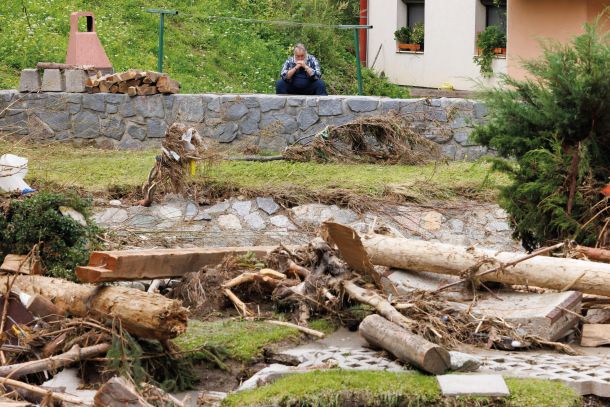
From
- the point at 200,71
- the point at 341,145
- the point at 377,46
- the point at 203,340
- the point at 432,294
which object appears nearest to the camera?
the point at 203,340

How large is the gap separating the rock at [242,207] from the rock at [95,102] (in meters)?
4.22

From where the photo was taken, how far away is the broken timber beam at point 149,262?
26.8ft

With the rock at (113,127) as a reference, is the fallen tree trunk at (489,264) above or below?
below

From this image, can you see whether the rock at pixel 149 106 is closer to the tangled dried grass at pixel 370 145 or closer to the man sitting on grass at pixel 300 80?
the man sitting on grass at pixel 300 80

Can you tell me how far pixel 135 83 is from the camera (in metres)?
16.6

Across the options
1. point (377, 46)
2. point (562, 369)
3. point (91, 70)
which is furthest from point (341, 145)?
point (377, 46)

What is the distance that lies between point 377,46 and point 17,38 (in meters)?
9.63

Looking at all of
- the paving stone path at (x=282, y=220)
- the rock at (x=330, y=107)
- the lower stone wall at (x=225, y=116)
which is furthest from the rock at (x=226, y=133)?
the paving stone path at (x=282, y=220)

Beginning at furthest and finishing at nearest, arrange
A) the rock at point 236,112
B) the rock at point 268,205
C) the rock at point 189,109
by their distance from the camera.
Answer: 1. the rock at point 189,109
2. the rock at point 236,112
3. the rock at point 268,205

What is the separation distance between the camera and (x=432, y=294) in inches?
337

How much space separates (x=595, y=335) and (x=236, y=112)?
886 cm

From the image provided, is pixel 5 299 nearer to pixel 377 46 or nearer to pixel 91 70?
pixel 91 70

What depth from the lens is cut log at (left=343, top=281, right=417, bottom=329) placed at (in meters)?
7.84

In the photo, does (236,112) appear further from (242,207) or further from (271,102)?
(242,207)
